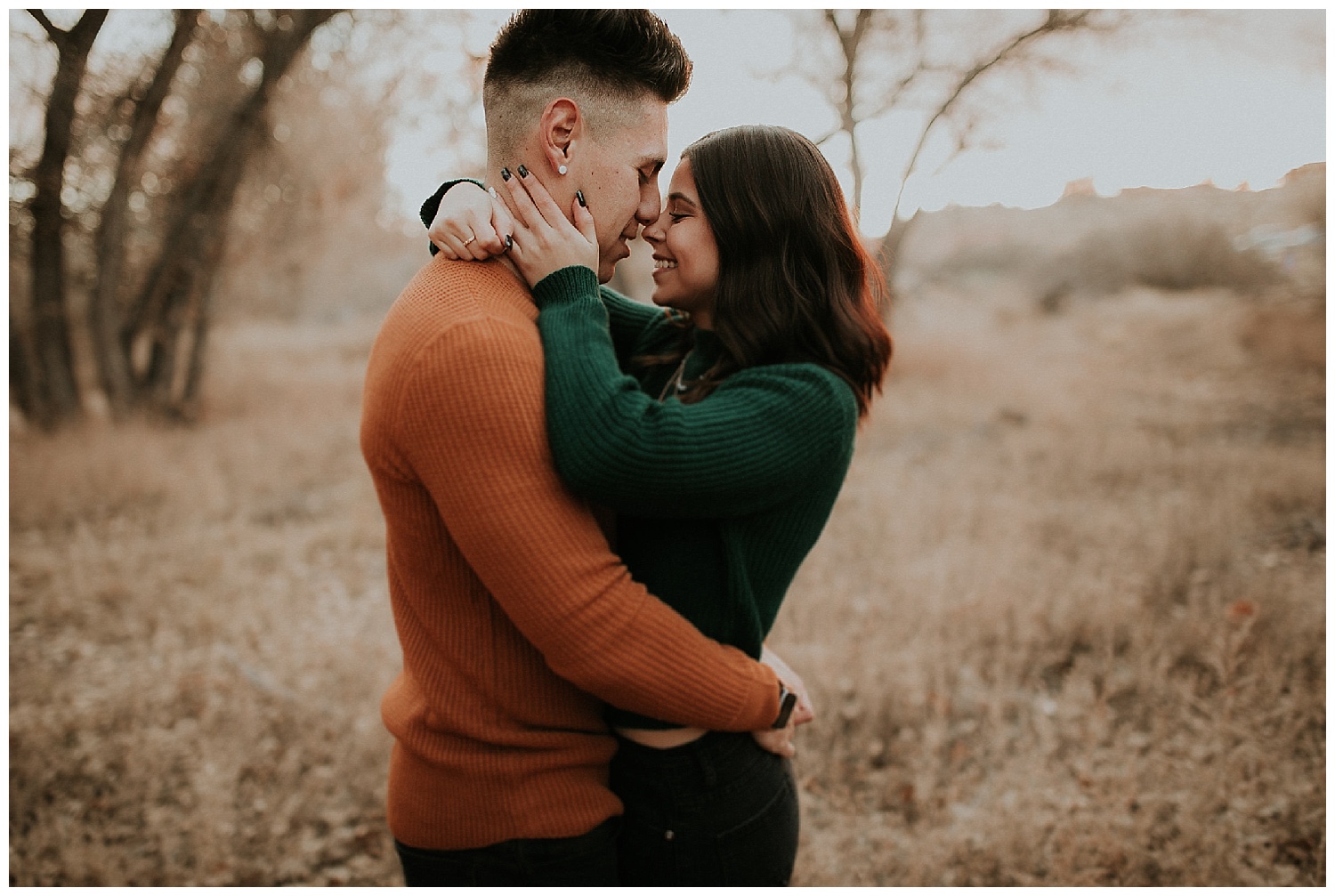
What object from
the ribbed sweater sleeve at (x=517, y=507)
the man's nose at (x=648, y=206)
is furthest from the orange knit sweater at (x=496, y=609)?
the man's nose at (x=648, y=206)

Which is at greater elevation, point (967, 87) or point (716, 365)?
point (967, 87)

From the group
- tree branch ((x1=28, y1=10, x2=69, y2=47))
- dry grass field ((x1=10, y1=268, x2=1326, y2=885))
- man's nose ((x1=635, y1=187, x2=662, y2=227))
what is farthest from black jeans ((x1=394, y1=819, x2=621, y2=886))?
tree branch ((x1=28, y1=10, x2=69, y2=47))

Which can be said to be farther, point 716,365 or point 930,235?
point 930,235

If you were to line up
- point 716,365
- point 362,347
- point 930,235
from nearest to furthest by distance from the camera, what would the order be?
point 716,365, point 362,347, point 930,235

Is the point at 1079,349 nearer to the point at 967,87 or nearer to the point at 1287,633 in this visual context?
the point at 967,87

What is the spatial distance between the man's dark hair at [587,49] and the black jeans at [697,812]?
4.27 ft

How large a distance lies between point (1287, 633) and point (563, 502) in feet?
14.5

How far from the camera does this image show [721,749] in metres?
1.56

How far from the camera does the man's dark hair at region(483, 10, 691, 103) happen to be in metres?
1.57

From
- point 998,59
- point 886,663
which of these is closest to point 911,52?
point 998,59

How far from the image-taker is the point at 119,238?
869cm

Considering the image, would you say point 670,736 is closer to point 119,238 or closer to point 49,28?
point 49,28

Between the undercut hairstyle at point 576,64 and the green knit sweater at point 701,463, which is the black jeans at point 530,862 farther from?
the undercut hairstyle at point 576,64

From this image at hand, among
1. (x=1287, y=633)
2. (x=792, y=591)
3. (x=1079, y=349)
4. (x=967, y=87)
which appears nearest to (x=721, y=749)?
(x=792, y=591)
